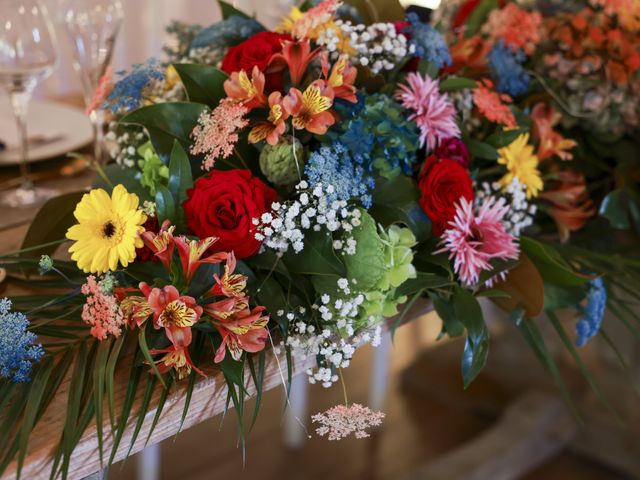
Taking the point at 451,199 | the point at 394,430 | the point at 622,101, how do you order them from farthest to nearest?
the point at 394,430
the point at 622,101
the point at 451,199

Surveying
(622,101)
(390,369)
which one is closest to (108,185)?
(622,101)

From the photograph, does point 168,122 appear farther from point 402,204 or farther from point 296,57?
point 402,204

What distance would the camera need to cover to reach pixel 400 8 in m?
0.92

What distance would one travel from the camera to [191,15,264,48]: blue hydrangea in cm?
92

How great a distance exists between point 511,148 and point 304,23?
Result: 11.0 inches

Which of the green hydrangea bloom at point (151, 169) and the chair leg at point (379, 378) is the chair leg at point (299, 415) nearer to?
the chair leg at point (379, 378)

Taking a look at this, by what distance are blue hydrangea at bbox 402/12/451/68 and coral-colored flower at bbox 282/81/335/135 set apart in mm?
200

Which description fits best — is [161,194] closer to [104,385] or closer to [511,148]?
[104,385]

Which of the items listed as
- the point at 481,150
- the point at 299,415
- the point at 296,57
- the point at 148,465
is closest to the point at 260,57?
the point at 296,57

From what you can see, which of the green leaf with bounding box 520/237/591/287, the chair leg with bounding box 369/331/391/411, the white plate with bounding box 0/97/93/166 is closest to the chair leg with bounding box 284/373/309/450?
the chair leg with bounding box 369/331/391/411

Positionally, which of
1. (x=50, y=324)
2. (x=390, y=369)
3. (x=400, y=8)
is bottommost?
(x=390, y=369)

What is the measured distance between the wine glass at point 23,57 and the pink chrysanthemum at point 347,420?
565 millimetres

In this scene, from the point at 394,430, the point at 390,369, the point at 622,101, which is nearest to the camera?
the point at 622,101

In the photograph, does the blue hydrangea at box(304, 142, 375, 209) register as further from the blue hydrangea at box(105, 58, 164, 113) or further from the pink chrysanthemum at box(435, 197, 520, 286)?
the blue hydrangea at box(105, 58, 164, 113)
